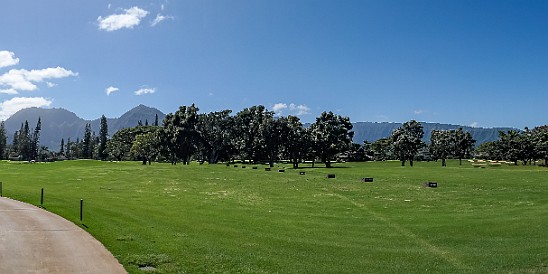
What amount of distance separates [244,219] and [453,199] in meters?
26.9

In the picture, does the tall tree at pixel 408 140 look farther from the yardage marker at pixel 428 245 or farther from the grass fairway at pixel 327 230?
the yardage marker at pixel 428 245

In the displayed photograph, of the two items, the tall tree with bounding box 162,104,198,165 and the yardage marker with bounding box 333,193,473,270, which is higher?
the tall tree with bounding box 162,104,198,165

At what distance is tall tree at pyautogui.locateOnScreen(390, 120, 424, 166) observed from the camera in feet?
510

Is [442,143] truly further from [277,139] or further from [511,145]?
[277,139]

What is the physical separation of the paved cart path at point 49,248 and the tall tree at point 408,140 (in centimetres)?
13770

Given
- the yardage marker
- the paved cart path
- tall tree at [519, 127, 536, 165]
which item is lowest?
the yardage marker

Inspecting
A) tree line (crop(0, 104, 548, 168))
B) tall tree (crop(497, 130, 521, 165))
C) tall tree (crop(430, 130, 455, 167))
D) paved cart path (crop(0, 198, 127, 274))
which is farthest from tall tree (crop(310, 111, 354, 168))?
paved cart path (crop(0, 198, 127, 274))

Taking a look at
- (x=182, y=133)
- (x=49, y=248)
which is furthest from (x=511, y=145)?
(x=49, y=248)

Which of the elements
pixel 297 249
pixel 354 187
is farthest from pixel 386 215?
Answer: pixel 354 187

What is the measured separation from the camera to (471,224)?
33844 mm

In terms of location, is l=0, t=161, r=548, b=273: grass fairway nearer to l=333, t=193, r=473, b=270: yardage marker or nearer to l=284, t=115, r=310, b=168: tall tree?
l=333, t=193, r=473, b=270: yardage marker

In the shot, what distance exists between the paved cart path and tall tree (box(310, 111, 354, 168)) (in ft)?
385

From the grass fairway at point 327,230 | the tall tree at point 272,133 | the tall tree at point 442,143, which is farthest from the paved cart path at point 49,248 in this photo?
the tall tree at point 442,143

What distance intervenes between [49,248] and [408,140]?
5809 inches
